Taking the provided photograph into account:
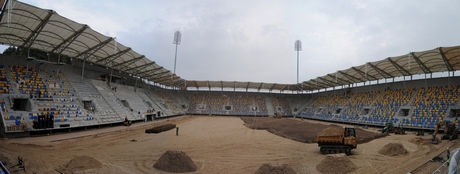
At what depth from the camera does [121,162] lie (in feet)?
38.9

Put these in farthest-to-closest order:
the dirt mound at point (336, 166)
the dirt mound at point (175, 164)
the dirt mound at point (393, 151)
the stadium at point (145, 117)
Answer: the dirt mound at point (393, 151), the stadium at point (145, 117), the dirt mound at point (336, 166), the dirt mound at point (175, 164)

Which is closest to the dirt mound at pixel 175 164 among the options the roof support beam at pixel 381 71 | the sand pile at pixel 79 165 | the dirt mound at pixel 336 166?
the sand pile at pixel 79 165

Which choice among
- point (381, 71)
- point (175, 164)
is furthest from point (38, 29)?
point (381, 71)

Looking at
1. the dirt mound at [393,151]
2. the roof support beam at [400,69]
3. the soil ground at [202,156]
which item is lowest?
the soil ground at [202,156]

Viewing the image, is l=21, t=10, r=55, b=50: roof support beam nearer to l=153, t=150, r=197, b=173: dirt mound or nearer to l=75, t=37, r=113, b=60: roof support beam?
l=75, t=37, r=113, b=60: roof support beam

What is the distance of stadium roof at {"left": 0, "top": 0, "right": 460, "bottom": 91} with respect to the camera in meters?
18.3

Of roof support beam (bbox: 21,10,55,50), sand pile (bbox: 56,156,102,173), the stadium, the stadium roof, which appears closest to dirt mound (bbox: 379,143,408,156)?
the stadium

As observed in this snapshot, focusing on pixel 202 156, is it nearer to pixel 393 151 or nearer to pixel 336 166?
pixel 336 166

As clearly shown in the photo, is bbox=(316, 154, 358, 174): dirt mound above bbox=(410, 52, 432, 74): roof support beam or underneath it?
underneath

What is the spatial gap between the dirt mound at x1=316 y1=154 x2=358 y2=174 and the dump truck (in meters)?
3.05

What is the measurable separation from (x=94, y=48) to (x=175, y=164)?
20917mm

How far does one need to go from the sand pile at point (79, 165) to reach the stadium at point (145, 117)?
0.04m

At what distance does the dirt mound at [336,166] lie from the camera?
35.7ft

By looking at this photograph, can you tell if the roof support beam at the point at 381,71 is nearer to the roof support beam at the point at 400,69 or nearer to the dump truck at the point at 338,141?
the roof support beam at the point at 400,69
